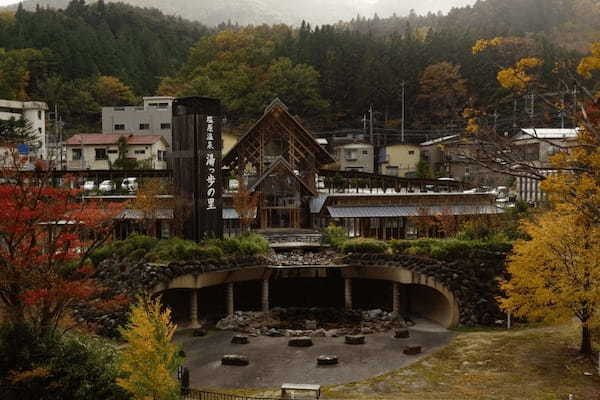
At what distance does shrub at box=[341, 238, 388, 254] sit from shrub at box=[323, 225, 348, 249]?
0.91 metres

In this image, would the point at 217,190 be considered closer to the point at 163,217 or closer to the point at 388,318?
the point at 163,217

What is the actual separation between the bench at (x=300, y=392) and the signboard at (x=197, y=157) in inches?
480

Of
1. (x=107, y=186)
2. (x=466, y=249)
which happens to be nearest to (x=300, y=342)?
(x=466, y=249)

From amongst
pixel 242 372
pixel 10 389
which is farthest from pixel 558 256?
pixel 10 389

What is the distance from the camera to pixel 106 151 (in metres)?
50.3

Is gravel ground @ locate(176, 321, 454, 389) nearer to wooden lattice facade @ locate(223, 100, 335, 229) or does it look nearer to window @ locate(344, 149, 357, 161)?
wooden lattice facade @ locate(223, 100, 335, 229)

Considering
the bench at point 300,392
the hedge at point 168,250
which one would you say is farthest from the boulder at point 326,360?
the hedge at point 168,250

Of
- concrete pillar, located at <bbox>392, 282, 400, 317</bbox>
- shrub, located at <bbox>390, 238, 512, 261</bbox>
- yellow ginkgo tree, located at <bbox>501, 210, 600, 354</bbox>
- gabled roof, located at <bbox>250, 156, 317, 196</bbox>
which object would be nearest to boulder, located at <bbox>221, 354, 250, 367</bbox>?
yellow ginkgo tree, located at <bbox>501, 210, 600, 354</bbox>

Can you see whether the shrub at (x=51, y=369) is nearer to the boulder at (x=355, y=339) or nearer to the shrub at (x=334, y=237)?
the boulder at (x=355, y=339)

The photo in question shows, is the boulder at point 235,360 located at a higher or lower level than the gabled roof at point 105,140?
lower

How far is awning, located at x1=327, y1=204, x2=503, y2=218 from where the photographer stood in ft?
115

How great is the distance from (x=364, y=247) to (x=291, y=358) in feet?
29.4

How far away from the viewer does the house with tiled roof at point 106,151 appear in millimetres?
49594

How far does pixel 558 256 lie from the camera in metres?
18.6
